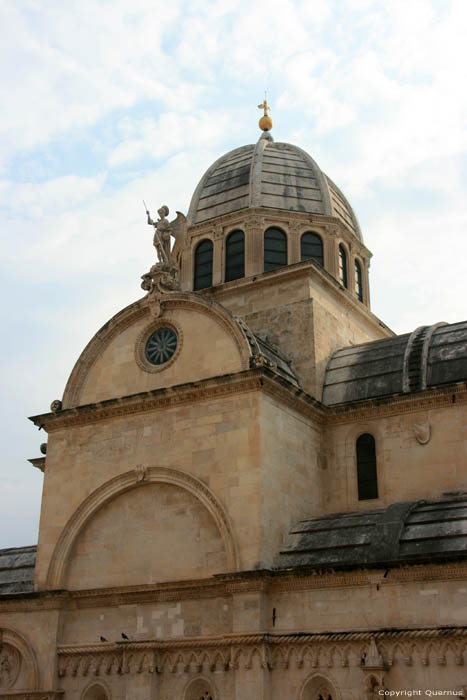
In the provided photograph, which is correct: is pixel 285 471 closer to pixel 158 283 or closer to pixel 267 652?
pixel 267 652

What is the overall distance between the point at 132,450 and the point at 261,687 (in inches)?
323

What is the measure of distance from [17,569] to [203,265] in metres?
13.2

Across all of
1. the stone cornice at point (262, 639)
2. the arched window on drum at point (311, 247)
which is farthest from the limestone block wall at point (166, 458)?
the arched window on drum at point (311, 247)

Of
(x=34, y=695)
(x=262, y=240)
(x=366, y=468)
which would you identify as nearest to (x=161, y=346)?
(x=262, y=240)

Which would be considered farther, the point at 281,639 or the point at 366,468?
the point at 366,468

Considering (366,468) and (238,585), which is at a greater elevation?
(366,468)

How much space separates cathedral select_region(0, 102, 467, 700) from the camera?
64.8ft

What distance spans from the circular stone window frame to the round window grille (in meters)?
0.10

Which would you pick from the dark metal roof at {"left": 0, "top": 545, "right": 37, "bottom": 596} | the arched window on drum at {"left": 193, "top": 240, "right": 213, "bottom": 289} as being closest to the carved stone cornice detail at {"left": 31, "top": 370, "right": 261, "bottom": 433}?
the dark metal roof at {"left": 0, "top": 545, "right": 37, "bottom": 596}

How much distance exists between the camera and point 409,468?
79.4 ft

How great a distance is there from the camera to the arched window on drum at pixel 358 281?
3353cm

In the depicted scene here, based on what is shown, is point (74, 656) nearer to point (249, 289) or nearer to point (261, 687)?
point (261, 687)

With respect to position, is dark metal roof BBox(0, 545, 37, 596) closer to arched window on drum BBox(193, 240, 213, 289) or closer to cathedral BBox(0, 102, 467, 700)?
cathedral BBox(0, 102, 467, 700)

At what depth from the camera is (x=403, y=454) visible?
24.4 metres
